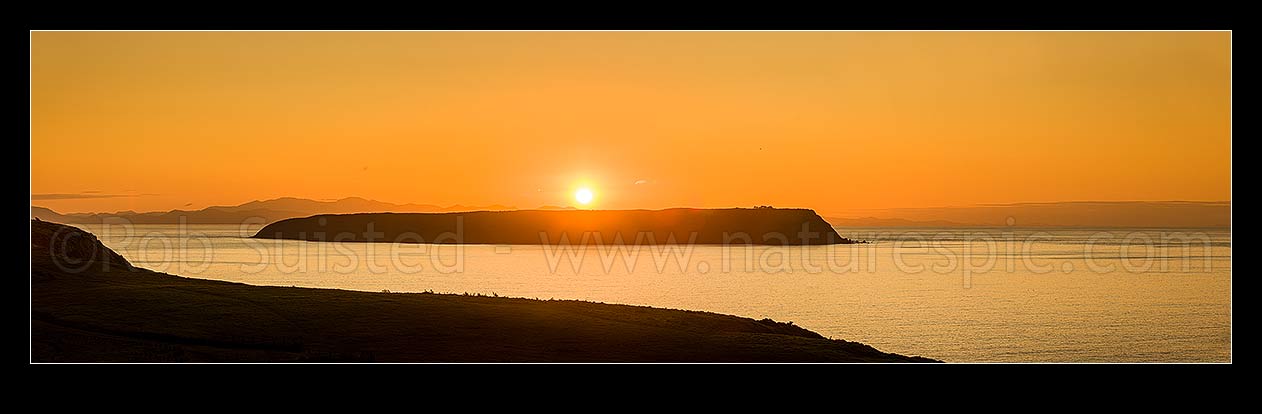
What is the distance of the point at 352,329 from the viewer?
2397 cm

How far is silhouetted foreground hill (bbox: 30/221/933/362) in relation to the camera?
21.6 metres

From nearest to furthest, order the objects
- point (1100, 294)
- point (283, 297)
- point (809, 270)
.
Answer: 1. point (283, 297)
2. point (1100, 294)
3. point (809, 270)

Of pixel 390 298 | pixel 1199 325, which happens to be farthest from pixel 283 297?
pixel 1199 325

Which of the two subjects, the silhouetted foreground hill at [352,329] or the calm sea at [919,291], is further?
the calm sea at [919,291]

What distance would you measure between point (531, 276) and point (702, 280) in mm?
14783

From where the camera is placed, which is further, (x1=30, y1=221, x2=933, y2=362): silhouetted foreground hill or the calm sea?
the calm sea

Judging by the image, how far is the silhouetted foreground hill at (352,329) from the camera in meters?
21.6

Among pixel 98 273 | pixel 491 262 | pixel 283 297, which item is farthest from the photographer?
pixel 491 262

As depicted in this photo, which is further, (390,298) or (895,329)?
(895,329)

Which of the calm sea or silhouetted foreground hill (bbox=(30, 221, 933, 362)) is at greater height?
silhouetted foreground hill (bbox=(30, 221, 933, 362))

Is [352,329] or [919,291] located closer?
[352,329]

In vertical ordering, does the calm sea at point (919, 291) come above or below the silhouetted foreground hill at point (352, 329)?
below
